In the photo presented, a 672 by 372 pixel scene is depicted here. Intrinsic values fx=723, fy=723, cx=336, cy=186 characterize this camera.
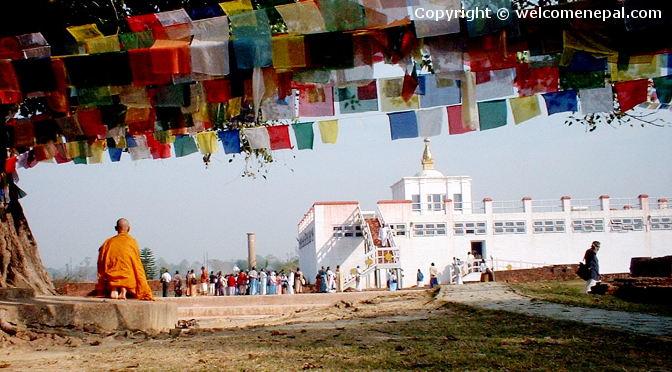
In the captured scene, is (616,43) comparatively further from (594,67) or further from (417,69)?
(417,69)

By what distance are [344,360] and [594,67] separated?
4.69 meters

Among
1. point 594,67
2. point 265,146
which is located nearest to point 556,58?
point 594,67

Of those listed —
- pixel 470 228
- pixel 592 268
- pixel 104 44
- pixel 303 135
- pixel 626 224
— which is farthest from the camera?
pixel 626 224

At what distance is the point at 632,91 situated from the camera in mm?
8258

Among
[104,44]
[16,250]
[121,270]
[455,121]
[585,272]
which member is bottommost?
[585,272]

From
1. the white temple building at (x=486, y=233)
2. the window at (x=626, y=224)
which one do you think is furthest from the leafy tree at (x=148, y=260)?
the window at (x=626, y=224)

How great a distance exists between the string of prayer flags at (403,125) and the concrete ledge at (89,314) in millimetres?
3670

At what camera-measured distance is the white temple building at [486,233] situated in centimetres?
3675

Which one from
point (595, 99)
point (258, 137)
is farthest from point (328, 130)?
point (595, 99)

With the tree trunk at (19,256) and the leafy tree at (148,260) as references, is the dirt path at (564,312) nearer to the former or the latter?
the tree trunk at (19,256)

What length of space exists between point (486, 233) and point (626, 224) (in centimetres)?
807

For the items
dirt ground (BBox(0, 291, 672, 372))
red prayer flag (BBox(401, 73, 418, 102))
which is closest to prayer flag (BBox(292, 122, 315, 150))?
red prayer flag (BBox(401, 73, 418, 102))

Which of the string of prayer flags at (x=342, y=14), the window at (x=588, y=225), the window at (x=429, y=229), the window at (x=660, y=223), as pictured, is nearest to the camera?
the string of prayer flags at (x=342, y=14)

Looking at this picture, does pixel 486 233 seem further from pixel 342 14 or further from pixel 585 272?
pixel 342 14
